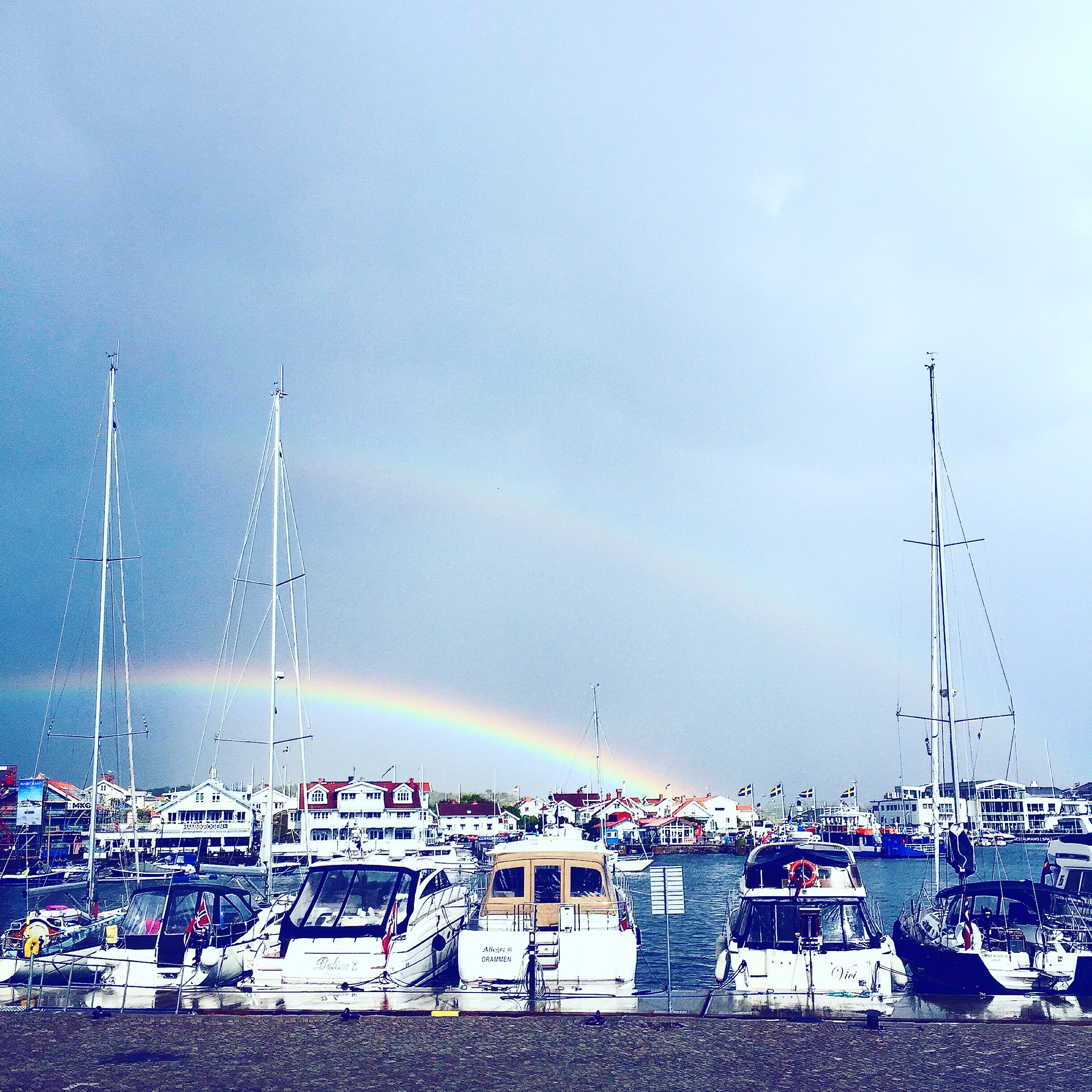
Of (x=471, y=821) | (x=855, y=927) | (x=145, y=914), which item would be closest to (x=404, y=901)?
(x=145, y=914)

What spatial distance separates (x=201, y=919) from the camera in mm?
26016

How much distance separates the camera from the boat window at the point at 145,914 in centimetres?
2514

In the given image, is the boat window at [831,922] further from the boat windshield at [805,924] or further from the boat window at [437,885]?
the boat window at [437,885]

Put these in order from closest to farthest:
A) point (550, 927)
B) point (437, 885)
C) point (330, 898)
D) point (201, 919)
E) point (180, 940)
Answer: point (550, 927) < point (180, 940) < point (330, 898) < point (201, 919) < point (437, 885)

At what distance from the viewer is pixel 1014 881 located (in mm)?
28281

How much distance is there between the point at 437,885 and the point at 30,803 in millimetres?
118980

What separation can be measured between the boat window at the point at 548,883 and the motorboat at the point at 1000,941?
9723 mm

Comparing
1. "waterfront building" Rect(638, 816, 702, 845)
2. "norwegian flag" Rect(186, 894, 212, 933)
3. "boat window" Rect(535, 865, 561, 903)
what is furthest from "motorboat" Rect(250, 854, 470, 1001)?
"waterfront building" Rect(638, 816, 702, 845)

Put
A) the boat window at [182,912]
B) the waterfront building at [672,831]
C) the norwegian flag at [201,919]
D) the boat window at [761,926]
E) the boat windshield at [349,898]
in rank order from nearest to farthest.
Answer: the boat window at [761,926] < the boat windshield at [349,898] < the norwegian flag at [201,919] < the boat window at [182,912] < the waterfront building at [672,831]

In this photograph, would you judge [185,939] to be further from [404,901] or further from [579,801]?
[579,801]

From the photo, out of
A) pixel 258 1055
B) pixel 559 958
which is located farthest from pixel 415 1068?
pixel 559 958

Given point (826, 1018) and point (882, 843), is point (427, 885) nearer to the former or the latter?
point (826, 1018)

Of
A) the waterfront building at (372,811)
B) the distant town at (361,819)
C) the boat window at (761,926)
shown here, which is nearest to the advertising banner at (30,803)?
the distant town at (361,819)

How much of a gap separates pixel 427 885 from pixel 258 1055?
12177 millimetres
